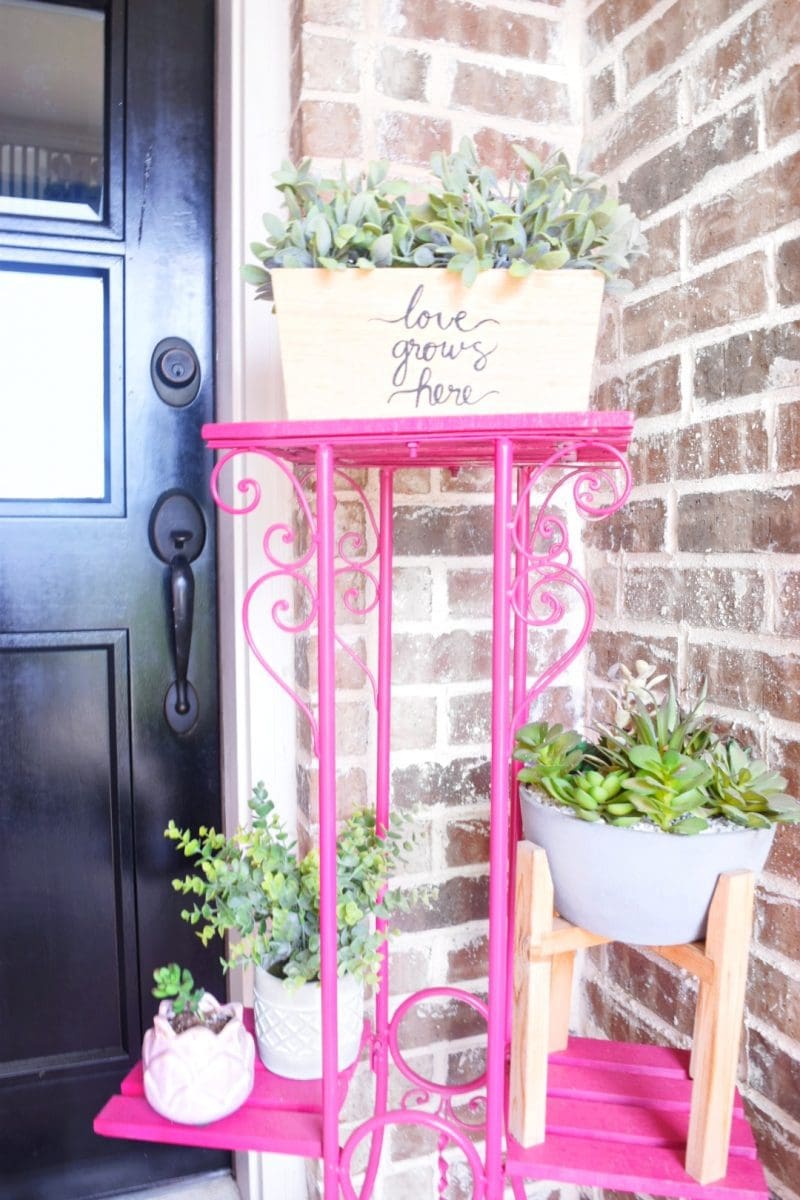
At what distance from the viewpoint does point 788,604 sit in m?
0.95

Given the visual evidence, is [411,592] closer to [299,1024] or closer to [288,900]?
[288,900]

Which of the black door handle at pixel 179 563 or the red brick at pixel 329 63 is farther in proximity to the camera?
the black door handle at pixel 179 563

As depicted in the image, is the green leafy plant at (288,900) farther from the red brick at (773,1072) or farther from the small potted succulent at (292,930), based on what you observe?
the red brick at (773,1072)

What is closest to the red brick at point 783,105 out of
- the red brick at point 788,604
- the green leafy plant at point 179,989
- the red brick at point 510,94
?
the red brick at point 510,94

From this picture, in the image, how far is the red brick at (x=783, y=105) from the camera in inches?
36.0

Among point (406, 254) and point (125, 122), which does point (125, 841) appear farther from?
point (125, 122)

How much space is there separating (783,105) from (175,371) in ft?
2.90

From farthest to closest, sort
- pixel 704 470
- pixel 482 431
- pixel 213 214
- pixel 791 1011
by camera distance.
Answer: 1. pixel 213 214
2. pixel 704 470
3. pixel 791 1011
4. pixel 482 431

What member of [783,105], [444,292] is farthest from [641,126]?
[444,292]

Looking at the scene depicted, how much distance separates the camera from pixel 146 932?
1.38 meters

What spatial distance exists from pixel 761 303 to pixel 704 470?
0.67ft

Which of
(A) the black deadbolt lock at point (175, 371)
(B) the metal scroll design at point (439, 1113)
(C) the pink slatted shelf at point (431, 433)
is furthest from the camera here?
(A) the black deadbolt lock at point (175, 371)

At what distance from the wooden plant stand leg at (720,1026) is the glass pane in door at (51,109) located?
1.25 metres

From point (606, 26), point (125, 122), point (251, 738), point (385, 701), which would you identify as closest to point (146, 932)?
point (251, 738)
